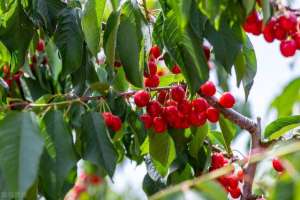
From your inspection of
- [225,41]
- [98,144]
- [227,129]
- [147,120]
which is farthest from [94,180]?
[225,41]

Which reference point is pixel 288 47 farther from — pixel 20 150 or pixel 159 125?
pixel 20 150

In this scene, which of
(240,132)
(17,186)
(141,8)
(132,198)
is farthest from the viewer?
(132,198)

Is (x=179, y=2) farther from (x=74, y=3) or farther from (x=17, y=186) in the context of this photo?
(x=74, y=3)

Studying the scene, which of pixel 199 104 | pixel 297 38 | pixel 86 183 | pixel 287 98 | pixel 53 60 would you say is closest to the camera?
pixel 287 98

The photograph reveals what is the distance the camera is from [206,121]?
2.05 m

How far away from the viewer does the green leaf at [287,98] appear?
4.26 ft

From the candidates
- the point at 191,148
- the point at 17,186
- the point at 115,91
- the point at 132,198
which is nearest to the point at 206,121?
the point at 191,148

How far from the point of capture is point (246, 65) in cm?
196

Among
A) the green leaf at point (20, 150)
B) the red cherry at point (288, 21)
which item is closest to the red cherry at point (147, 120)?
the green leaf at point (20, 150)

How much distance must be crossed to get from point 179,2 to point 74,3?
0.68 m

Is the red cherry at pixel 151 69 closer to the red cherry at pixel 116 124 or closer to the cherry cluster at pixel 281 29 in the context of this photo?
the red cherry at pixel 116 124

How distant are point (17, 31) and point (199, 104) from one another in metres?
0.54

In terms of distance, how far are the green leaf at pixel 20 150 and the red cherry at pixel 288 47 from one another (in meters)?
0.55

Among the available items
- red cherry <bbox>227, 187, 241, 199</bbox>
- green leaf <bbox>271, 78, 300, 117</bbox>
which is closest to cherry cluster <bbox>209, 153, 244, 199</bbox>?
red cherry <bbox>227, 187, 241, 199</bbox>
